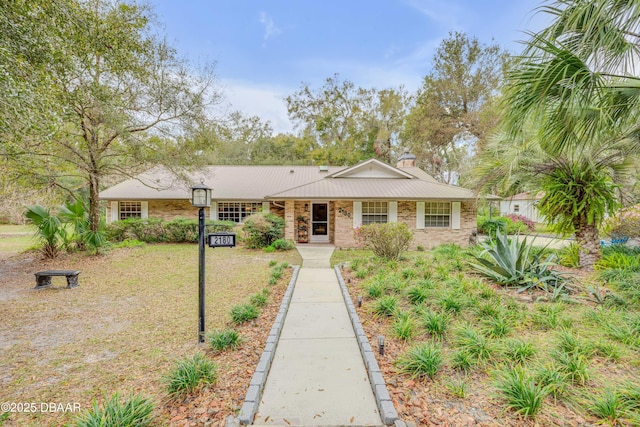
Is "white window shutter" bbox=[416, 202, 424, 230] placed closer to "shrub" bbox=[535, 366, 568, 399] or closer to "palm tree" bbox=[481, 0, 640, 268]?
"palm tree" bbox=[481, 0, 640, 268]

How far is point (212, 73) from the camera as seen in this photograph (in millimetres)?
10617

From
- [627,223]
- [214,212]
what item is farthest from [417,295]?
[214,212]

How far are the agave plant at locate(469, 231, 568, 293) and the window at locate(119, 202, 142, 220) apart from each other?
1585 centimetres

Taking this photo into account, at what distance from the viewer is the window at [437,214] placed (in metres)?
13.2

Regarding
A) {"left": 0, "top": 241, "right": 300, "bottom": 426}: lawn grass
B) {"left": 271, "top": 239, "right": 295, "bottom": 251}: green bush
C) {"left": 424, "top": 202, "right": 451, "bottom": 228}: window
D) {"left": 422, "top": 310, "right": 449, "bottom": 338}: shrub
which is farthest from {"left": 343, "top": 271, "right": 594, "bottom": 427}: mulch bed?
{"left": 424, "top": 202, "right": 451, "bottom": 228}: window

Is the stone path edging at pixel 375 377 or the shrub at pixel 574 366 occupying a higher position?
the shrub at pixel 574 366

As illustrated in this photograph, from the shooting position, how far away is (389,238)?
8.24 metres

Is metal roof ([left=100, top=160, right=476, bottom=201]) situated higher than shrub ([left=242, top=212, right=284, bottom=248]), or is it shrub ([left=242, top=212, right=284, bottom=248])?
metal roof ([left=100, top=160, right=476, bottom=201])

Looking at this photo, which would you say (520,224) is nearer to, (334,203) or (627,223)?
(627,223)

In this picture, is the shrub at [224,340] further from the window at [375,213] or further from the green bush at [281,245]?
the window at [375,213]

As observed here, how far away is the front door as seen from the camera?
1425 cm

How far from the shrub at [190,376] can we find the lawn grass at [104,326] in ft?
0.68

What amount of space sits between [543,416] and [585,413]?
0.41m

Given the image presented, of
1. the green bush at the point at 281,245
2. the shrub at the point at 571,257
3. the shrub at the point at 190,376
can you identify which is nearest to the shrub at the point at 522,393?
the shrub at the point at 190,376
